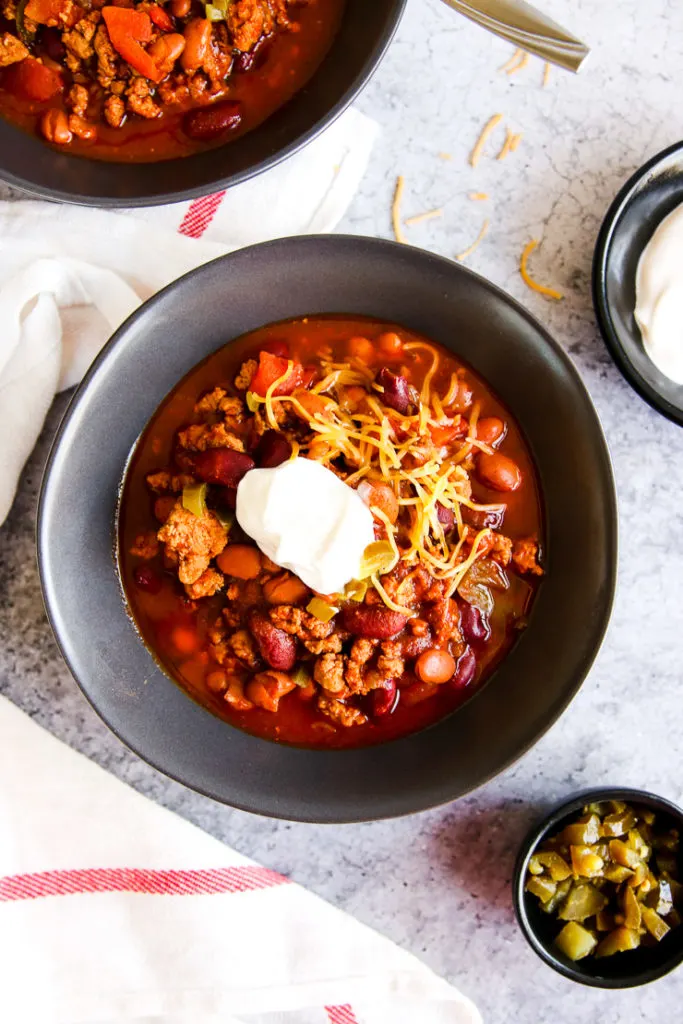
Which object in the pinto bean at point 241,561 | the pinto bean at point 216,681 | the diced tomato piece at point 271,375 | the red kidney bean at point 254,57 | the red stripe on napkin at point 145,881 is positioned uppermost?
the red kidney bean at point 254,57

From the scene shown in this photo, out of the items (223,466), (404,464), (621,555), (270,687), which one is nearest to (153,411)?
(223,466)

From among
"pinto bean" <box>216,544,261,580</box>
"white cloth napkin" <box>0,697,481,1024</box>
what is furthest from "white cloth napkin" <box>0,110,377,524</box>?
"white cloth napkin" <box>0,697,481,1024</box>

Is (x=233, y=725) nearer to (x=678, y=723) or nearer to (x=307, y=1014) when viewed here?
(x=307, y=1014)

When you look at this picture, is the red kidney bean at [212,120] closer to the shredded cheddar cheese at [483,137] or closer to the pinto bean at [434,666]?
the shredded cheddar cheese at [483,137]

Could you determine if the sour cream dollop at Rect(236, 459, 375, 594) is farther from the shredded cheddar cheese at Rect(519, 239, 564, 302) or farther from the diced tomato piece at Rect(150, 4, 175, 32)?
the diced tomato piece at Rect(150, 4, 175, 32)

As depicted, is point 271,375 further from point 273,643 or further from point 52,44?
point 52,44

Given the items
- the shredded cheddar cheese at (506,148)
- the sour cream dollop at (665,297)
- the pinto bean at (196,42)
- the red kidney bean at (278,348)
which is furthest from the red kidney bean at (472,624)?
the pinto bean at (196,42)
